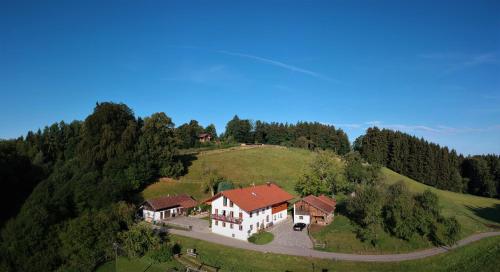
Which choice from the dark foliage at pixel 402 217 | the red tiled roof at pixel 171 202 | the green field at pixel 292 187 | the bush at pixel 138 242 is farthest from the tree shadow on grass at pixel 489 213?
the bush at pixel 138 242

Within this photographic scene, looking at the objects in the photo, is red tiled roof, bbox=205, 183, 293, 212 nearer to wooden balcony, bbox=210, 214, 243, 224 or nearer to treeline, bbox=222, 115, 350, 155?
wooden balcony, bbox=210, 214, 243, 224

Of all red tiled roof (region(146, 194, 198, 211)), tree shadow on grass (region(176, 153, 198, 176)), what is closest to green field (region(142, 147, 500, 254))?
tree shadow on grass (region(176, 153, 198, 176))

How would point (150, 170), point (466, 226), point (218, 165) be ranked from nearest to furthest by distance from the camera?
point (466, 226) < point (150, 170) < point (218, 165)

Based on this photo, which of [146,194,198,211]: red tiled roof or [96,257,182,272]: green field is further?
[146,194,198,211]: red tiled roof

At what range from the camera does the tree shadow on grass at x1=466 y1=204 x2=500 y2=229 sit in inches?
2285

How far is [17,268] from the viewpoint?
3853cm

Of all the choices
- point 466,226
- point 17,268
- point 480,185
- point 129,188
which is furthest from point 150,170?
point 480,185

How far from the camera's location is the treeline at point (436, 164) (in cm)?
9706

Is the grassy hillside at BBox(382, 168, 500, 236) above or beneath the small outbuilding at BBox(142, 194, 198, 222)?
beneath

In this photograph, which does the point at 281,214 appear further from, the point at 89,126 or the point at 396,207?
the point at 89,126

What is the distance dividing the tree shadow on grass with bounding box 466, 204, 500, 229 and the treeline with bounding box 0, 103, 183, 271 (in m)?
61.7

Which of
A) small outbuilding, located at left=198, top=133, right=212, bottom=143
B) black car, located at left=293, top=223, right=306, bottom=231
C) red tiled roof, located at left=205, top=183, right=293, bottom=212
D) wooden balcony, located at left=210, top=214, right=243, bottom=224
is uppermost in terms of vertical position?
small outbuilding, located at left=198, top=133, right=212, bottom=143

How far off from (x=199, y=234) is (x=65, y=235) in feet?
56.0

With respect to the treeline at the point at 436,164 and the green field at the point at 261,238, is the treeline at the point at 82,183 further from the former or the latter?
the treeline at the point at 436,164
